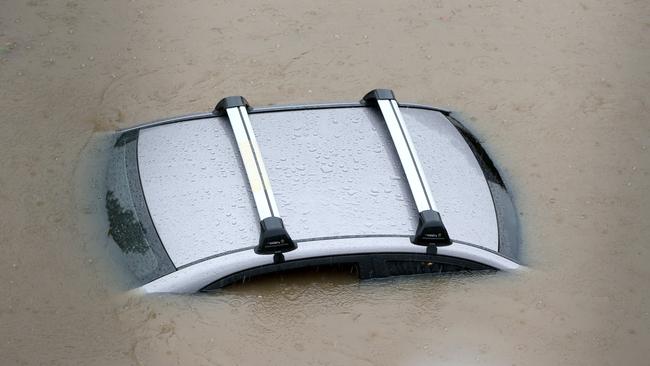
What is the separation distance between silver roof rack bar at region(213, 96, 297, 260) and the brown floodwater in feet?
1.36

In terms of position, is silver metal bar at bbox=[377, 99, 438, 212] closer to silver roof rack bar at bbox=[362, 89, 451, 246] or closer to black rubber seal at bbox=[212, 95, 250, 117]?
silver roof rack bar at bbox=[362, 89, 451, 246]

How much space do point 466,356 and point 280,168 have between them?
1669 mm

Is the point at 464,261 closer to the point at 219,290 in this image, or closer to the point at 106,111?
the point at 219,290

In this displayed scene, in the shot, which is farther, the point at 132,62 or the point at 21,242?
the point at 132,62

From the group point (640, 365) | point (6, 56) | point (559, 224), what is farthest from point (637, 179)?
point (6, 56)

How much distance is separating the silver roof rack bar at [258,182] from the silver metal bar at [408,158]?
802 mm

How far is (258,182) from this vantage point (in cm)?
438

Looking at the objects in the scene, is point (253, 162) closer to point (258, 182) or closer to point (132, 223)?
point (258, 182)

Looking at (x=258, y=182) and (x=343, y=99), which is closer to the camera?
(x=258, y=182)

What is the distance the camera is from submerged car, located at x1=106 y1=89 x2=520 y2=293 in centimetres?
433

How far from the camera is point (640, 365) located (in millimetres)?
5109

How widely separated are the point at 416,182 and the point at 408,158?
170mm

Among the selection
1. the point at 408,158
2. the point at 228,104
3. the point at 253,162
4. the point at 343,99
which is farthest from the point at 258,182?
the point at 343,99

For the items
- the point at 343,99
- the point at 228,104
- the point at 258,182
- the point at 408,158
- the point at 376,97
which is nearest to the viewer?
the point at 258,182
